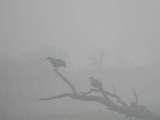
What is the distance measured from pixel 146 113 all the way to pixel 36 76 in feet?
151

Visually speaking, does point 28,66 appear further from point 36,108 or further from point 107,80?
point 107,80

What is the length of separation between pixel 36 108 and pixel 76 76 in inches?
723

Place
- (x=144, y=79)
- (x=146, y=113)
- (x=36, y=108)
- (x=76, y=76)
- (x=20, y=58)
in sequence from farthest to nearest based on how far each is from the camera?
(x=76, y=76), (x=20, y=58), (x=144, y=79), (x=36, y=108), (x=146, y=113)

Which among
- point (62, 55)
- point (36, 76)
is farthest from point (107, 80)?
point (36, 76)

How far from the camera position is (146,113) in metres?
8.22

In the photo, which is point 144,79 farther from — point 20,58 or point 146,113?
point 146,113

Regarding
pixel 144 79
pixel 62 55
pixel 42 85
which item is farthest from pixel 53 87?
pixel 144 79

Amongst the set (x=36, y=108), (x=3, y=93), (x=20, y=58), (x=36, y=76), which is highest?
(x=20, y=58)

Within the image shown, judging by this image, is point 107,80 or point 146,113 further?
point 107,80

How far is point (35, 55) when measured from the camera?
178 ft

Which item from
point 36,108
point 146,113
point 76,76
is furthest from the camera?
point 76,76

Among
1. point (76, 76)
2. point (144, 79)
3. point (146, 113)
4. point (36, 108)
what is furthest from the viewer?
point (76, 76)

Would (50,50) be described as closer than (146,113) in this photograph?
No

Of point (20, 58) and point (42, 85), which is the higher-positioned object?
point (20, 58)
